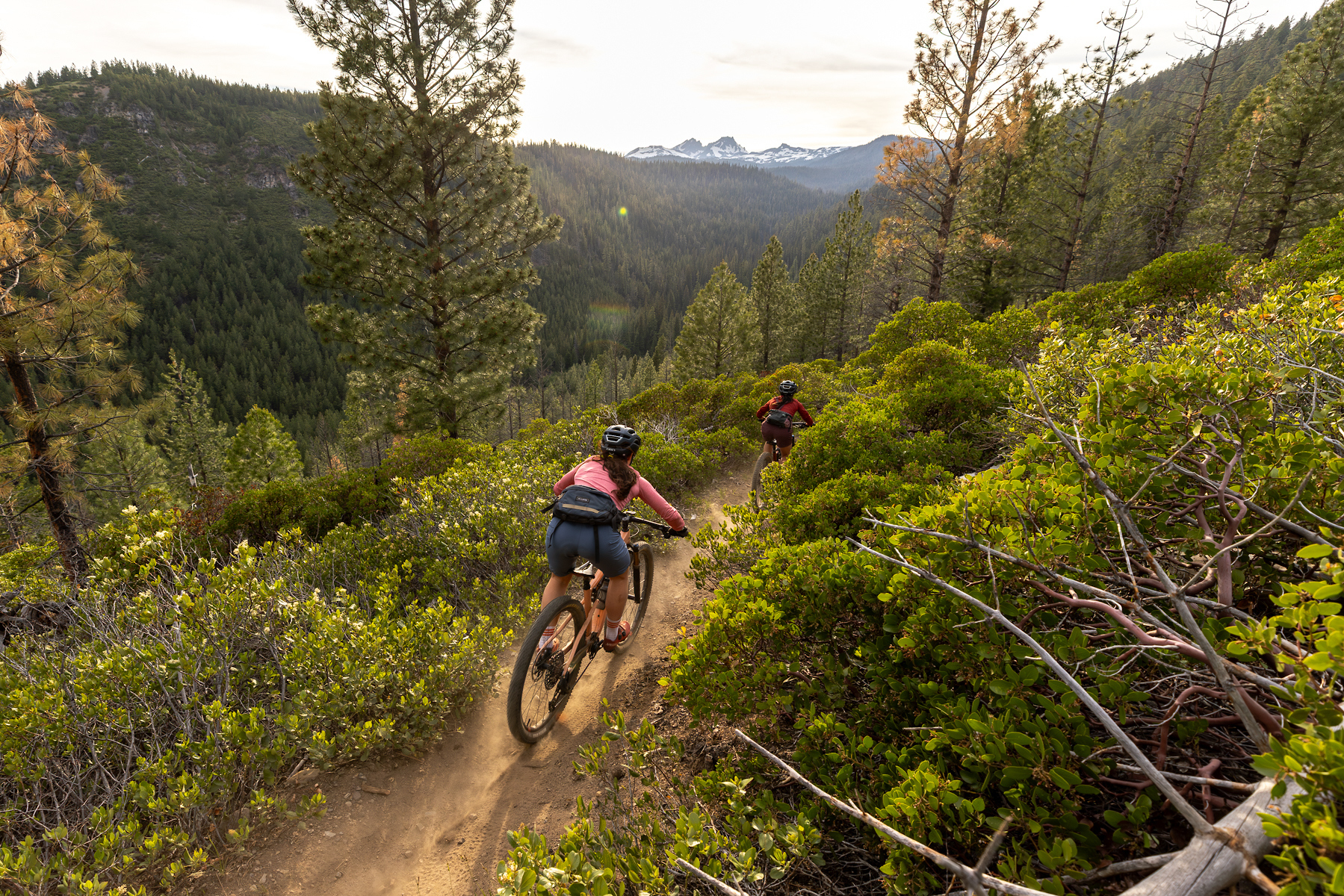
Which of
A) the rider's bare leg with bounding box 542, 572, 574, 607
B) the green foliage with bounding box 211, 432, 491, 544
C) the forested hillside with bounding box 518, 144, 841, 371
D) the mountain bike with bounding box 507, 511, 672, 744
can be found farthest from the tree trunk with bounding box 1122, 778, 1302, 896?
the forested hillside with bounding box 518, 144, 841, 371

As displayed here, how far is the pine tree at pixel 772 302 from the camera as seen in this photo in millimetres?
31344

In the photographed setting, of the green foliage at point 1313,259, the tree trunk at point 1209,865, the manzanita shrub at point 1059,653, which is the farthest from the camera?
the green foliage at point 1313,259

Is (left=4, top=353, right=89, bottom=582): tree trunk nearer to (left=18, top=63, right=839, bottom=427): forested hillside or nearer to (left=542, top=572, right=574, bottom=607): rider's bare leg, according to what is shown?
(left=542, top=572, right=574, bottom=607): rider's bare leg

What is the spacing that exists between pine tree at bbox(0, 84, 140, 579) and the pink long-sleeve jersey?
10.6m

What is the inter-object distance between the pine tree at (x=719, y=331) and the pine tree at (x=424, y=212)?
15233 mm

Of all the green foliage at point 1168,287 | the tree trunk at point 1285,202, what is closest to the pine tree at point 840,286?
the tree trunk at point 1285,202

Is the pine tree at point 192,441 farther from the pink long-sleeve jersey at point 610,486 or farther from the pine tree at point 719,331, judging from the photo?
the pink long-sleeve jersey at point 610,486

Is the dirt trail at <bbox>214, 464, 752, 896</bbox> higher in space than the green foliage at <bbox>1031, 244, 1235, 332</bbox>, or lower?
lower

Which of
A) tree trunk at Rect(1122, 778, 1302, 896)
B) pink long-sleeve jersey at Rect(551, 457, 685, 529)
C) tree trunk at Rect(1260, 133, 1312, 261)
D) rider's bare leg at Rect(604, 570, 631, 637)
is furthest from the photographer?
tree trunk at Rect(1260, 133, 1312, 261)

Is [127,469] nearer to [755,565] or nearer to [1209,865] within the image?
[755,565]

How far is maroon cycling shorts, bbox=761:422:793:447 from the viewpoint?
8.19 meters

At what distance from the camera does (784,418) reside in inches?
320

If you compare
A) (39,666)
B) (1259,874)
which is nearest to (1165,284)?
(1259,874)

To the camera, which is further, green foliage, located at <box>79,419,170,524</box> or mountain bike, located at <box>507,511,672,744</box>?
green foliage, located at <box>79,419,170,524</box>
